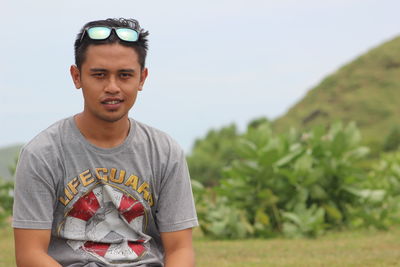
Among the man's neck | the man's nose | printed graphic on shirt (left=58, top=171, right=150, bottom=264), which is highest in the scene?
the man's nose

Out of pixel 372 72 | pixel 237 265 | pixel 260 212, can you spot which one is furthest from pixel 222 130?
pixel 237 265

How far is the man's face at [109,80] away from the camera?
2.37 metres

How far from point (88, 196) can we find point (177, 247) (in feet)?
1.26

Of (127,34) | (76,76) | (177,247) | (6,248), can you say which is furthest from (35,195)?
(6,248)

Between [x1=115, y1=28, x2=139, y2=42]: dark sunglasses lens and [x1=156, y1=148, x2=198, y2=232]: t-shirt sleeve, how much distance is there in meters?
0.45

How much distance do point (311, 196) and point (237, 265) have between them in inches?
72.9

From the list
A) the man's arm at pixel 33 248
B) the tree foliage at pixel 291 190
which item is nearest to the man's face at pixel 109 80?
the man's arm at pixel 33 248

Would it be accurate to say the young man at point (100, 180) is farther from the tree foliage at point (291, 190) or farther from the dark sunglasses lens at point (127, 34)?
the tree foliage at point (291, 190)

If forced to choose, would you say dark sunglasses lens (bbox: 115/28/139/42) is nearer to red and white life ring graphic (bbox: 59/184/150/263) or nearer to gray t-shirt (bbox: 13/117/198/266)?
gray t-shirt (bbox: 13/117/198/266)

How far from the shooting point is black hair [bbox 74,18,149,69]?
2385 millimetres

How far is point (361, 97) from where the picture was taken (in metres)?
27.0

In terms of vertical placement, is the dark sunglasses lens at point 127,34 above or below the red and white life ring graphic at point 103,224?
above

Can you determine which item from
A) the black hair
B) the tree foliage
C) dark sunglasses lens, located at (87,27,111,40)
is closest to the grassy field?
the tree foliage

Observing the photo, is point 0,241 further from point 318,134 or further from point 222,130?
point 222,130
